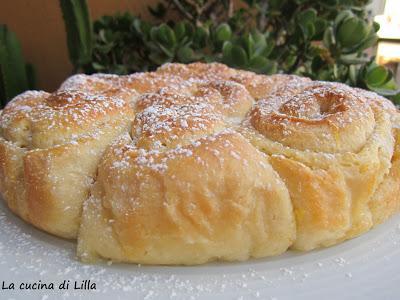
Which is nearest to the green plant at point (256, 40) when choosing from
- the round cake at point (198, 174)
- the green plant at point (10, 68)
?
the green plant at point (10, 68)

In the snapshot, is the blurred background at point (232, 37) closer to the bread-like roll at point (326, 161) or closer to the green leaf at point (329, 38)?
the green leaf at point (329, 38)

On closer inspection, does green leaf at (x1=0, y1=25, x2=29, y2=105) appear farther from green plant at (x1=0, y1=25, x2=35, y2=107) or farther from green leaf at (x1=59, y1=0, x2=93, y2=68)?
green leaf at (x1=59, y1=0, x2=93, y2=68)

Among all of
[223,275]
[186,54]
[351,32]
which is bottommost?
[223,275]

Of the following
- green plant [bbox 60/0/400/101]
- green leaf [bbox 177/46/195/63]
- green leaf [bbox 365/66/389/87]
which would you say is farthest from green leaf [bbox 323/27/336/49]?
green leaf [bbox 177/46/195/63]

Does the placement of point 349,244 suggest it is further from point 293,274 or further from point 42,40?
point 42,40

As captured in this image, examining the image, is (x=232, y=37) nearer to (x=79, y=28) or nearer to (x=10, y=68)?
(x=79, y=28)

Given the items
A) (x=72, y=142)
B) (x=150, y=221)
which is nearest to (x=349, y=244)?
(x=150, y=221)

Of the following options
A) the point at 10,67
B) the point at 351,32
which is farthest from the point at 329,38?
the point at 10,67
